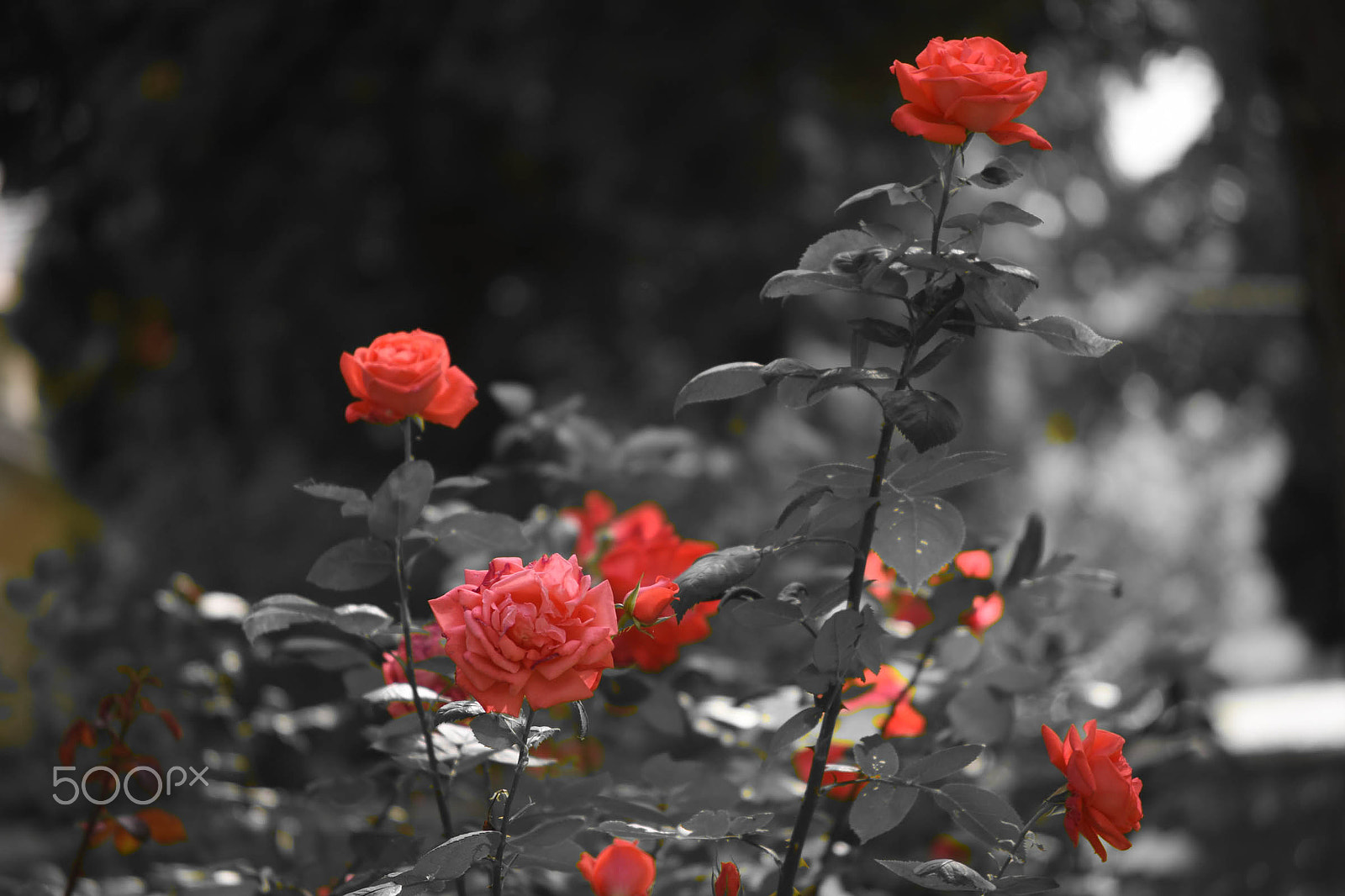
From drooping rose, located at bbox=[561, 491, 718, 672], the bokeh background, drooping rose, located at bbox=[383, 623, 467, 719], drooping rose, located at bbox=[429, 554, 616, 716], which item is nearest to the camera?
drooping rose, located at bbox=[429, 554, 616, 716]

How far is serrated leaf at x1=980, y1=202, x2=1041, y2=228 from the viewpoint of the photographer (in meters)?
0.71

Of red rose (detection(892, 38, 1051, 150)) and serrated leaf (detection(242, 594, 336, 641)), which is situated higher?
red rose (detection(892, 38, 1051, 150))

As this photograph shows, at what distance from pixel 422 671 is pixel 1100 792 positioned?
0.54 meters

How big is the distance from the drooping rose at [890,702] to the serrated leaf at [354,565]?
0.42m

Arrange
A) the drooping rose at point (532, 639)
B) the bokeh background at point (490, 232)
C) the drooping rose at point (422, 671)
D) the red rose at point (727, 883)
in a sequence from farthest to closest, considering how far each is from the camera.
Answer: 1. the bokeh background at point (490, 232)
2. the drooping rose at point (422, 671)
3. the red rose at point (727, 883)
4. the drooping rose at point (532, 639)

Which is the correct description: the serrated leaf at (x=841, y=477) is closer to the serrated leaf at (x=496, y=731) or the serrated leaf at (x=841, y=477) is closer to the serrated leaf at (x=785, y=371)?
the serrated leaf at (x=785, y=371)

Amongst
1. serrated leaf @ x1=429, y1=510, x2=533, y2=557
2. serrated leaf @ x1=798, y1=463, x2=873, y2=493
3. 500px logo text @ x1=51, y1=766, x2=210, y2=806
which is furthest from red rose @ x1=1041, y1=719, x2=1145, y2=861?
500px logo text @ x1=51, y1=766, x2=210, y2=806

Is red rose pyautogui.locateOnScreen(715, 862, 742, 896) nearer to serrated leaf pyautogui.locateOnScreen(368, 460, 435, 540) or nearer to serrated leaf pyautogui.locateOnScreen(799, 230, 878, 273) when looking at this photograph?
serrated leaf pyautogui.locateOnScreen(368, 460, 435, 540)

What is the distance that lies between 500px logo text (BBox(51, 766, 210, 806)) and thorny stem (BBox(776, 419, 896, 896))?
67cm

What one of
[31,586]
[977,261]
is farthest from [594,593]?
[31,586]

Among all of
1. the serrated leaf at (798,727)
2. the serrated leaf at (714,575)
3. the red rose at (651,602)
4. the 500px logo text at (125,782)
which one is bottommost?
the 500px logo text at (125,782)

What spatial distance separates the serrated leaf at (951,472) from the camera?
2.36 feet

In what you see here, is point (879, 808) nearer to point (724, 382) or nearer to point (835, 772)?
point (835, 772)

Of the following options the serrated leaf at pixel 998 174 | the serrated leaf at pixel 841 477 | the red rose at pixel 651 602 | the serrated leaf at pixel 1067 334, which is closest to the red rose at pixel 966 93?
the serrated leaf at pixel 998 174
